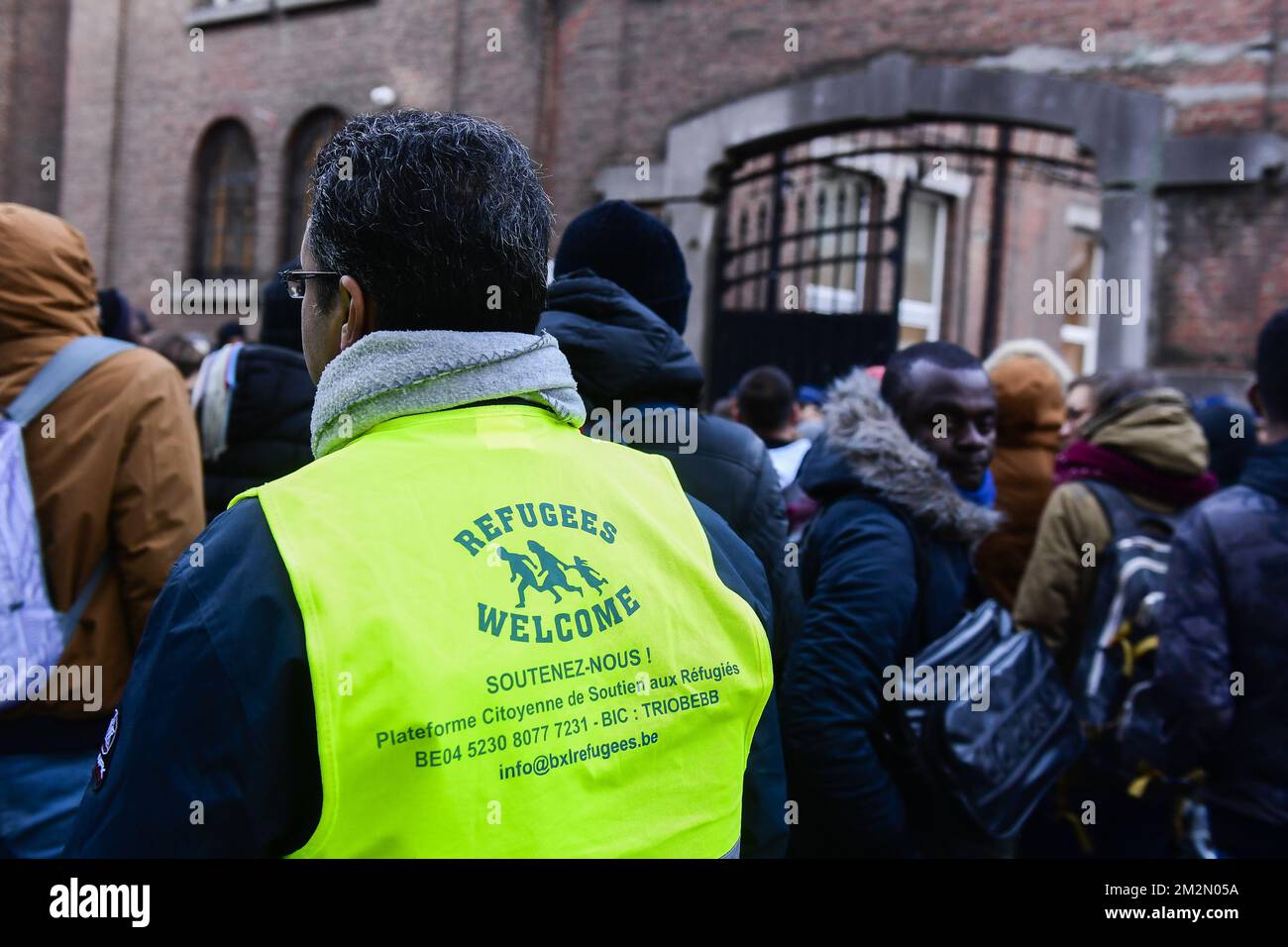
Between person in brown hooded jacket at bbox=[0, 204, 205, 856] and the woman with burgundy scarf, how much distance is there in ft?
8.71

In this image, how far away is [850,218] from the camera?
46.8ft

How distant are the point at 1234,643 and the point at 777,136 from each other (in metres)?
7.88

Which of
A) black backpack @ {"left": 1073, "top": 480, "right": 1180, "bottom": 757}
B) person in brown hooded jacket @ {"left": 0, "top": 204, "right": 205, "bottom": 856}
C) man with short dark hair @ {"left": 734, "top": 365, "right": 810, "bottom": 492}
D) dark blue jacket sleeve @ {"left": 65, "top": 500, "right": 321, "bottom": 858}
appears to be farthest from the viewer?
man with short dark hair @ {"left": 734, "top": 365, "right": 810, "bottom": 492}

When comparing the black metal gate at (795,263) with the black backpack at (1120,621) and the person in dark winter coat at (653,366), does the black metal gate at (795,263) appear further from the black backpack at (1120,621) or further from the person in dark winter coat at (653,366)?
the person in dark winter coat at (653,366)

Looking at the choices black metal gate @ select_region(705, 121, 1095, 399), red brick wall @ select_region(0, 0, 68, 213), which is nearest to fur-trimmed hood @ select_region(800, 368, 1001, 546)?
black metal gate @ select_region(705, 121, 1095, 399)

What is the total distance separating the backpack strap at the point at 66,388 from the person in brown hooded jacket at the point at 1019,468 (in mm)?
3025

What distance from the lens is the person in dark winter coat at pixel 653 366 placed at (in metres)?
2.46

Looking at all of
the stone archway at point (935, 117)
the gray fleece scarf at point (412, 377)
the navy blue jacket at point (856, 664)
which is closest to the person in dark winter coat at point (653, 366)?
the navy blue jacket at point (856, 664)

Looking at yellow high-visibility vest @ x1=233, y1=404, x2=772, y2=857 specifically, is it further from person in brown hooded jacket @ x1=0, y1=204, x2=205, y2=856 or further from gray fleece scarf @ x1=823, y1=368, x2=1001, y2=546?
person in brown hooded jacket @ x1=0, y1=204, x2=205, y2=856

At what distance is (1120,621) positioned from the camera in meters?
3.62

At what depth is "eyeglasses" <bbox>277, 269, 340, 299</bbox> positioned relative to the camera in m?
1.47

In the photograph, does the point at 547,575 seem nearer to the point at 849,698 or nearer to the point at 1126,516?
the point at 849,698

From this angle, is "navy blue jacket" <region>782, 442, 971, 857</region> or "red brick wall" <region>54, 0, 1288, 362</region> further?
"red brick wall" <region>54, 0, 1288, 362</region>
